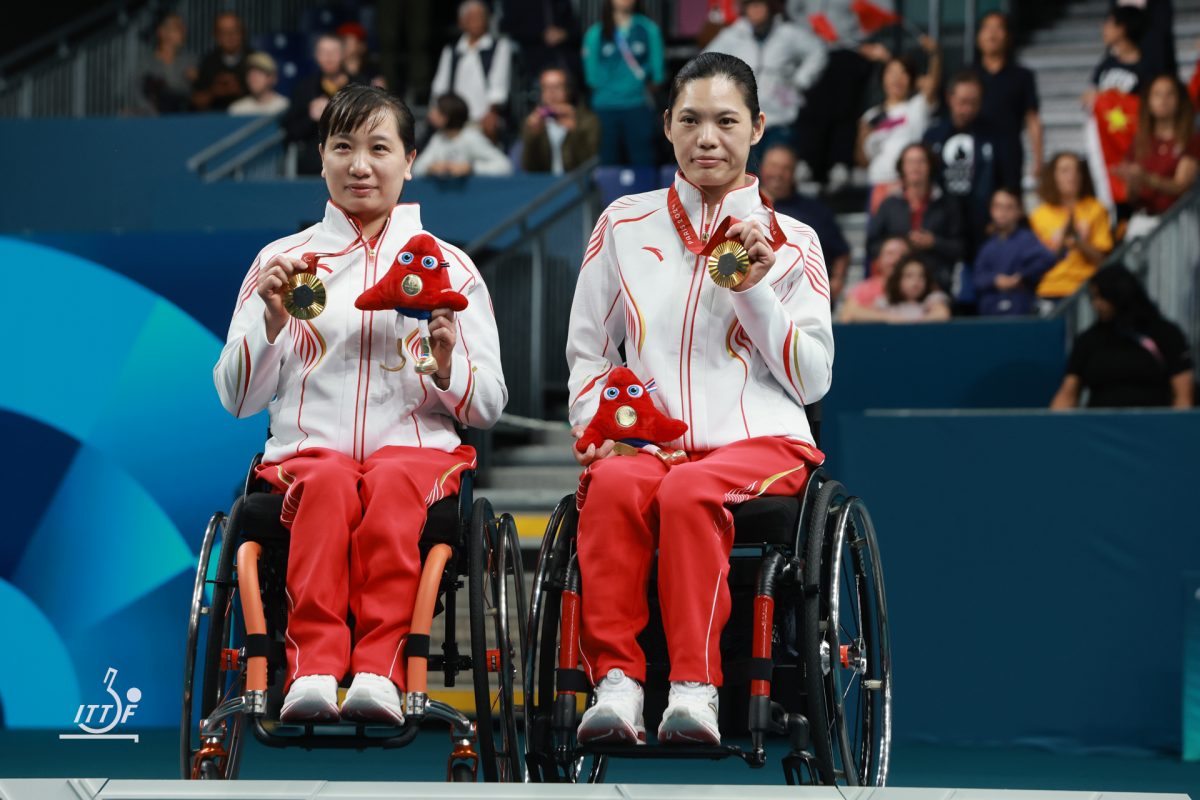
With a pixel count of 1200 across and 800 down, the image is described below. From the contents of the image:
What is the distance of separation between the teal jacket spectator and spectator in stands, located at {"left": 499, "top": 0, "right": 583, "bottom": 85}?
3.70ft

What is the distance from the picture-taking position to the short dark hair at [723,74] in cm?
385

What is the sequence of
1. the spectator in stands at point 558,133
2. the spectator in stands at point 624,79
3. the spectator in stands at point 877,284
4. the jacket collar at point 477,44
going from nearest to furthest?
the spectator in stands at point 877,284 < the spectator in stands at point 558,133 < the spectator in stands at point 624,79 < the jacket collar at point 477,44

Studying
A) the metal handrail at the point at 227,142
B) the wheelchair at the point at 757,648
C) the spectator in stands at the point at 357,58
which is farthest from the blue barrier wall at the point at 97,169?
the wheelchair at the point at 757,648

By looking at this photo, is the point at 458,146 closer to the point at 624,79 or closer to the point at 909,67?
the point at 624,79

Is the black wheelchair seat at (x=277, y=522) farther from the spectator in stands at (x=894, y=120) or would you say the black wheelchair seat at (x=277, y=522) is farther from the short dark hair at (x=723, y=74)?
the spectator in stands at (x=894, y=120)

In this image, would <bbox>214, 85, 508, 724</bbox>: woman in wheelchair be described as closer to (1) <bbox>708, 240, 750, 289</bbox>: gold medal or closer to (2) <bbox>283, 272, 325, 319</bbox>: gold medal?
(2) <bbox>283, 272, 325, 319</bbox>: gold medal

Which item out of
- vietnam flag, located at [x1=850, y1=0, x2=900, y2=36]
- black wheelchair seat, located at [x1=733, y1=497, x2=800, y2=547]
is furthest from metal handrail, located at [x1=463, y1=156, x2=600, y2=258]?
black wheelchair seat, located at [x1=733, y1=497, x2=800, y2=547]

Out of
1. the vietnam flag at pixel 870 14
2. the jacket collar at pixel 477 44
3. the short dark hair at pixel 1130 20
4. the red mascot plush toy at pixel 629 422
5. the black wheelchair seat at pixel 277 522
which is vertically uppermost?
the vietnam flag at pixel 870 14

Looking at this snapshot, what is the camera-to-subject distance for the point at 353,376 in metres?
3.90

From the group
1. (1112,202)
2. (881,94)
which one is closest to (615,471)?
(1112,202)

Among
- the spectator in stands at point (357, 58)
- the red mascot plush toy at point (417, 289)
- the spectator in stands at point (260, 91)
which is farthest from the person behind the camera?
the spectator in stands at point (260, 91)

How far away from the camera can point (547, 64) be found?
35.9 feet

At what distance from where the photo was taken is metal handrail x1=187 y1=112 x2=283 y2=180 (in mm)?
9438

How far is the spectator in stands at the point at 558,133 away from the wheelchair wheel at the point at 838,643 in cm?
513
